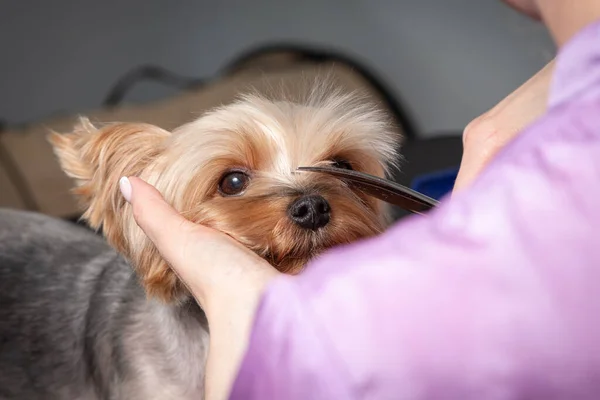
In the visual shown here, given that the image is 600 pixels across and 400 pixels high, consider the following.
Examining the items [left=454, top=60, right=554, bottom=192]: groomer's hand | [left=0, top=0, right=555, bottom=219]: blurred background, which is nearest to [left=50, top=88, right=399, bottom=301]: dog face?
[left=454, top=60, right=554, bottom=192]: groomer's hand

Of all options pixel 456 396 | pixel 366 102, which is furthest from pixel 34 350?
pixel 456 396

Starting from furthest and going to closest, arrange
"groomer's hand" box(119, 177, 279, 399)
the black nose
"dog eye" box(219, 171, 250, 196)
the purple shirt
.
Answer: "dog eye" box(219, 171, 250, 196), the black nose, "groomer's hand" box(119, 177, 279, 399), the purple shirt

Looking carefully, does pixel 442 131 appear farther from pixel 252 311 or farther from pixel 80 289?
pixel 252 311

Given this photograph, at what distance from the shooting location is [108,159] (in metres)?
1.15

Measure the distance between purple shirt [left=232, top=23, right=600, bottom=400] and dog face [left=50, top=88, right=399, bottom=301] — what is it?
0.54 m

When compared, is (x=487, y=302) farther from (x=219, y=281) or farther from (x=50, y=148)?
(x=50, y=148)

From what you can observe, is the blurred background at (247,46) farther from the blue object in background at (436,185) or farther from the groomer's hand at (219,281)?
the groomer's hand at (219,281)

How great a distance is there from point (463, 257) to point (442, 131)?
256 centimetres

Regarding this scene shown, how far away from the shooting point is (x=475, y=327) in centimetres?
40

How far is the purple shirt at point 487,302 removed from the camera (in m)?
0.40

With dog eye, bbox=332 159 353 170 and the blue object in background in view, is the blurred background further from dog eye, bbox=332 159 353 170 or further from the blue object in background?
dog eye, bbox=332 159 353 170

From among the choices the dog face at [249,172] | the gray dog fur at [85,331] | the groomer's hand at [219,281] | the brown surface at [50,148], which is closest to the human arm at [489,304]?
the groomer's hand at [219,281]

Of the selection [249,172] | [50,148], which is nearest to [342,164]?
[249,172]

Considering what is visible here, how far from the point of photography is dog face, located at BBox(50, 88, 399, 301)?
3.22 feet
